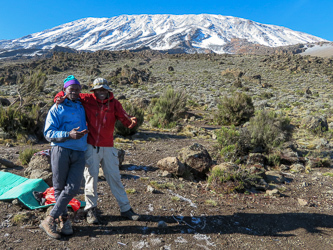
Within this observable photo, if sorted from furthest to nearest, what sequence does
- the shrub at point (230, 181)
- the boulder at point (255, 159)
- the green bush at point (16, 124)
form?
the green bush at point (16, 124) → the boulder at point (255, 159) → the shrub at point (230, 181)

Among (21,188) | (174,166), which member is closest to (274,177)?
(174,166)

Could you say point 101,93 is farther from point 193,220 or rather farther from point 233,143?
point 233,143

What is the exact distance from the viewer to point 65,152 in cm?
227

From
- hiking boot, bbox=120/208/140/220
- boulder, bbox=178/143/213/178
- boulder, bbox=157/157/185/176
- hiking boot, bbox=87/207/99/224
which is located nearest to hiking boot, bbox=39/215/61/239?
hiking boot, bbox=87/207/99/224

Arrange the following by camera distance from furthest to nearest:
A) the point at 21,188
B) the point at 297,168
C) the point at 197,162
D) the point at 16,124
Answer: the point at 16,124, the point at 297,168, the point at 197,162, the point at 21,188

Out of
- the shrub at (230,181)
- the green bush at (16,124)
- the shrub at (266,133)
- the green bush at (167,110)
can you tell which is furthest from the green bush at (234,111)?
the green bush at (16,124)

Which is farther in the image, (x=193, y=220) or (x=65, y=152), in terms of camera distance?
(x=193, y=220)

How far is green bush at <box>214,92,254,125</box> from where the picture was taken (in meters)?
9.32

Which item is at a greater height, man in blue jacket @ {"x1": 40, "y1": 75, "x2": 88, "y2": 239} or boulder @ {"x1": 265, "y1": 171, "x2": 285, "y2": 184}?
man in blue jacket @ {"x1": 40, "y1": 75, "x2": 88, "y2": 239}

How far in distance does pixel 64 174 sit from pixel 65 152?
23 centimetres

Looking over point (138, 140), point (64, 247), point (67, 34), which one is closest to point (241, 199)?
point (64, 247)

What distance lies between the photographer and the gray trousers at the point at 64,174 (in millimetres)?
2258

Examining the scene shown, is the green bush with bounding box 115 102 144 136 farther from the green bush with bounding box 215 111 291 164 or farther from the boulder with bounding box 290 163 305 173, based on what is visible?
the boulder with bounding box 290 163 305 173

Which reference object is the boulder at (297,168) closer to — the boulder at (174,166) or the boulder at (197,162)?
the boulder at (197,162)
